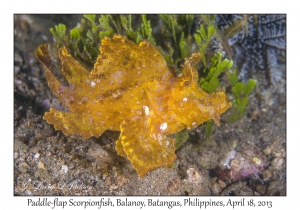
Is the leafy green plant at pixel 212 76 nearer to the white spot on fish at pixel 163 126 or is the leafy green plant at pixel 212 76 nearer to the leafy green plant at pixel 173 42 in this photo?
the leafy green plant at pixel 173 42

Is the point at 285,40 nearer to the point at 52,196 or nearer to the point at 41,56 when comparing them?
the point at 41,56

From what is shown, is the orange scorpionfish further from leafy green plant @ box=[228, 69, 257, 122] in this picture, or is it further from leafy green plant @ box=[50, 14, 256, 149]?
leafy green plant @ box=[228, 69, 257, 122]

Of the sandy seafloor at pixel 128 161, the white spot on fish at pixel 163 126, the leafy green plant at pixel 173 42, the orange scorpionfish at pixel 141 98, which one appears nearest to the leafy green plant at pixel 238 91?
the leafy green plant at pixel 173 42

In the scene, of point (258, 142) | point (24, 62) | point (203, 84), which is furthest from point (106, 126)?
point (24, 62)

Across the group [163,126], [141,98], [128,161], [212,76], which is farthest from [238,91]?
[128,161]

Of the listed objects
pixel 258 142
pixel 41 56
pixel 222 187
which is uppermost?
pixel 41 56

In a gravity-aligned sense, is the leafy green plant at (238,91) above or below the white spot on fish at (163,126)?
above
